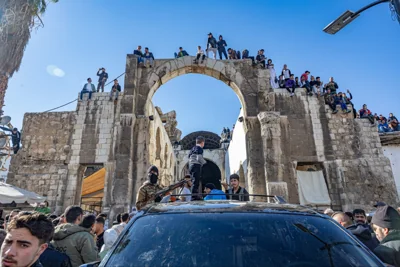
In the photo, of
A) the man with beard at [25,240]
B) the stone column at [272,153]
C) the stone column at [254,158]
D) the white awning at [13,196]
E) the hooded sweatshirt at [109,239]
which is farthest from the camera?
the stone column at [254,158]

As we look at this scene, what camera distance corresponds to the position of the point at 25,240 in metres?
1.91

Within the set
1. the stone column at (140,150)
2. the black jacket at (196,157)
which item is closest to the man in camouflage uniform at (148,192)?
the black jacket at (196,157)

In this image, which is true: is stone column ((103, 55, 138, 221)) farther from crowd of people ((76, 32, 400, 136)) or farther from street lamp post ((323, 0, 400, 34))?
street lamp post ((323, 0, 400, 34))

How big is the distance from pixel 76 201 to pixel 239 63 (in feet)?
32.5

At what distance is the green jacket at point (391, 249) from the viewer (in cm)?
246

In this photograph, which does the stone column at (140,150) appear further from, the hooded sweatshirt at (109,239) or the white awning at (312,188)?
the hooded sweatshirt at (109,239)

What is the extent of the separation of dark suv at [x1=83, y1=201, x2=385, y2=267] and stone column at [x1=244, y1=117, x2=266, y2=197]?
30.1 feet

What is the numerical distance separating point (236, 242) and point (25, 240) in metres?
1.53

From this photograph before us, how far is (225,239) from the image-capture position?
1.82 metres

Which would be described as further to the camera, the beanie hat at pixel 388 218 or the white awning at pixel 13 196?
the white awning at pixel 13 196

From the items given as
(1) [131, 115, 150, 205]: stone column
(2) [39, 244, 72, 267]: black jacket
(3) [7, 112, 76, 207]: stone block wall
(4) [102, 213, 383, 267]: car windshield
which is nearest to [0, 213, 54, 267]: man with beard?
(2) [39, 244, 72, 267]: black jacket

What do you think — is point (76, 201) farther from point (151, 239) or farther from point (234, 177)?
point (151, 239)

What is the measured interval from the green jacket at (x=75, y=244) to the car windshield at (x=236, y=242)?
1513 mm

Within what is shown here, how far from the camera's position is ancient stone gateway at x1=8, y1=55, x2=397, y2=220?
1118 cm
